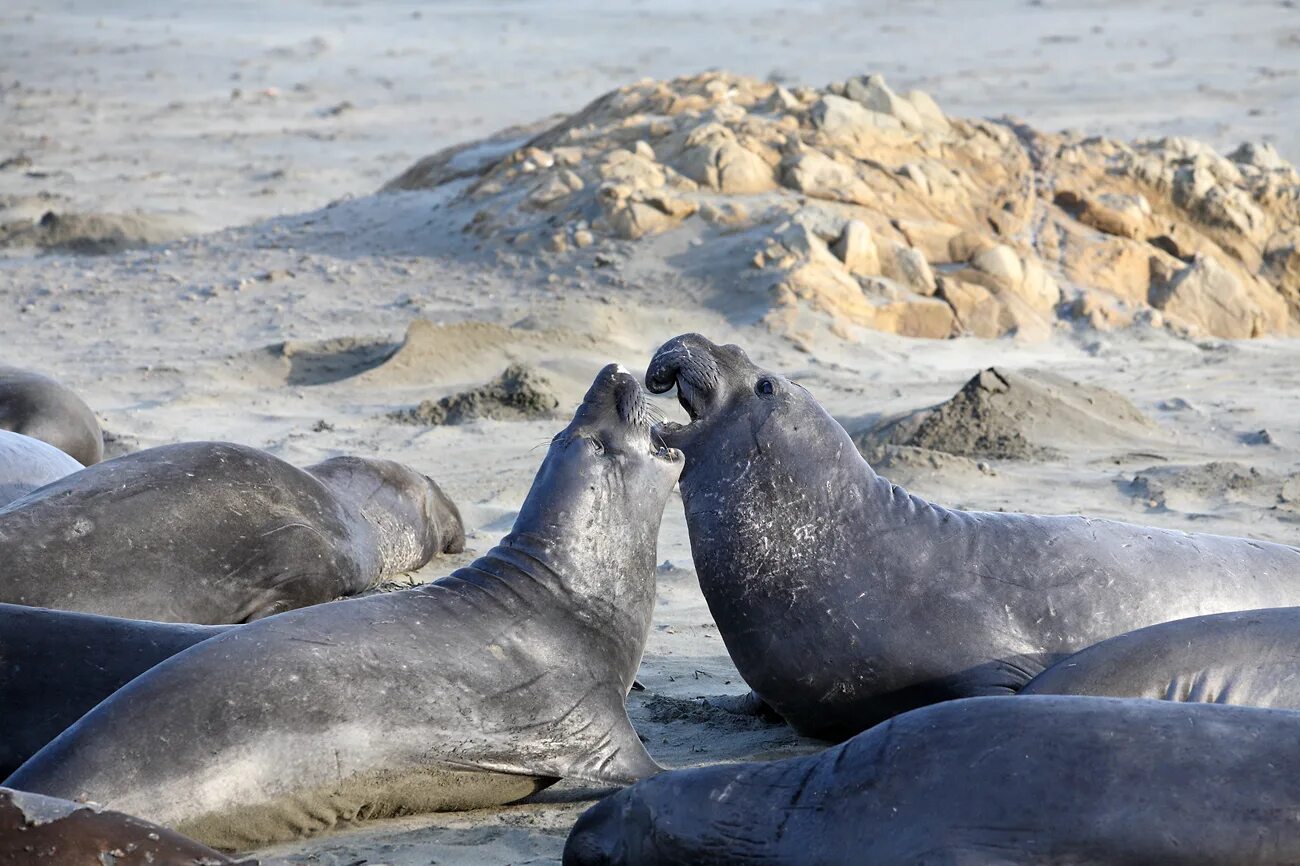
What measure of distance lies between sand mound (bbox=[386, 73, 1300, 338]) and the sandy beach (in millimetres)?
157

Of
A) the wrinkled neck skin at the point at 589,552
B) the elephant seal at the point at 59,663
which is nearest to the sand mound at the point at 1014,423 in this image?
the wrinkled neck skin at the point at 589,552

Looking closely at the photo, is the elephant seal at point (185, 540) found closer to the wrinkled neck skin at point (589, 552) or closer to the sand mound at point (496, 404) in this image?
the wrinkled neck skin at point (589, 552)

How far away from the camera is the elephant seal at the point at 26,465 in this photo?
21.1 ft

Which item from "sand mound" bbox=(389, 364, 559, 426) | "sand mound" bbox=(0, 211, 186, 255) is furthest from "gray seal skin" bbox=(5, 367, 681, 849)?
→ "sand mound" bbox=(0, 211, 186, 255)

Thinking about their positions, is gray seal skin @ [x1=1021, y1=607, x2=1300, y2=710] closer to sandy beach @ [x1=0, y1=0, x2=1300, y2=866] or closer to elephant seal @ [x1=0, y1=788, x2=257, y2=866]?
sandy beach @ [x1=0, y1=0, x2=1300, y2=866]

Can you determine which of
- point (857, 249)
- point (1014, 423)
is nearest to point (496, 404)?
point (1014, 423)

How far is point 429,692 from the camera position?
173 inches

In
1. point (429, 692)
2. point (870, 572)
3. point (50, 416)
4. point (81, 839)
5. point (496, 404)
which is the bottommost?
point (496, 404)

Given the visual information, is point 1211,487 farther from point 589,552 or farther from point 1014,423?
point 589,552

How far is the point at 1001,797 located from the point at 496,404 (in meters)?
6.17

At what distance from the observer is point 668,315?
35.8 ft

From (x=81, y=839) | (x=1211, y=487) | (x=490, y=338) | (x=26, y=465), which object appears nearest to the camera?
(x=81, y=839)

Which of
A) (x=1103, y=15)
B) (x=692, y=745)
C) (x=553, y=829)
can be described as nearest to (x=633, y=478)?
(x=692, y=745)

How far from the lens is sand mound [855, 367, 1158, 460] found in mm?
8516
